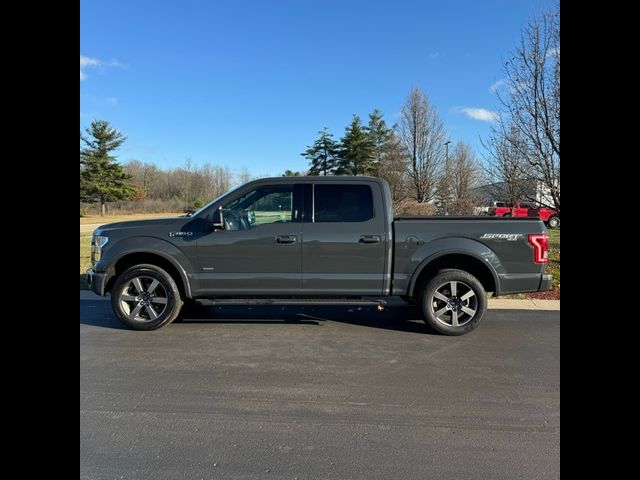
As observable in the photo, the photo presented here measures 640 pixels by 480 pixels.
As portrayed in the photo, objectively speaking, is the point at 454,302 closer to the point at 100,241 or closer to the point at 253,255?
→ the point at 253,255

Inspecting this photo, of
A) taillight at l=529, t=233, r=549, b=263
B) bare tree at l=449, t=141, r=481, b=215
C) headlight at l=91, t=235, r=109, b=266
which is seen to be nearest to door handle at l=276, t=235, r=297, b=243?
headlight at l=91, t=235, r=109, b=266

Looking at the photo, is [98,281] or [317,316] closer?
[98,281]

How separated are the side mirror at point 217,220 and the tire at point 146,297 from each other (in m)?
0.90

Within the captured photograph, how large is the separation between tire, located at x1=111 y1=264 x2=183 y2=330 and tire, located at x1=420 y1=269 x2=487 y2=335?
3240mm

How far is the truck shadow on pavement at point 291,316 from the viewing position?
575 cm

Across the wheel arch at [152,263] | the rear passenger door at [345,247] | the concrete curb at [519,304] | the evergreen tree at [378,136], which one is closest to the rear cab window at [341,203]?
the rear passenger door at [345,247]

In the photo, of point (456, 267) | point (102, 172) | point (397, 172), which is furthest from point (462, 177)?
point (102, 172)

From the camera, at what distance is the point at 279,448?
277 centimetres

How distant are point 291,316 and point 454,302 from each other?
7.63ft

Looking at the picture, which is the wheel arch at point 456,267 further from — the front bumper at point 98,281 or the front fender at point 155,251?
the front bumper at point 98,281

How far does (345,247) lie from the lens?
5.21 meters
